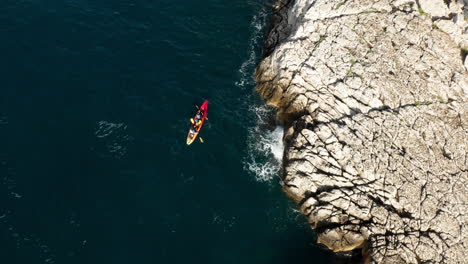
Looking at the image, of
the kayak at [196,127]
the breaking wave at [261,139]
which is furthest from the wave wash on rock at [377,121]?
the kayak at [196,127]

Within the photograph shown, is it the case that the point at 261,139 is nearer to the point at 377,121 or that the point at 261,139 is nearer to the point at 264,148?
the point at 264,148

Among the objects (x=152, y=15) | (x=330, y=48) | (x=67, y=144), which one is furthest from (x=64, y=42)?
(x=330, y=48)

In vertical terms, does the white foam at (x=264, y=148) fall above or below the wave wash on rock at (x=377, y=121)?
below

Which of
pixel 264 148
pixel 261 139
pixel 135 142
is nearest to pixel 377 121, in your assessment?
pixel 264 148

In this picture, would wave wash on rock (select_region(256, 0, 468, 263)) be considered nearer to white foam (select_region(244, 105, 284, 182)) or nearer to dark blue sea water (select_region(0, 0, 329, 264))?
white foam (select_region(244, 105, 284, 182))

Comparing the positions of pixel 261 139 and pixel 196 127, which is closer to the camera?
pixel 196 127

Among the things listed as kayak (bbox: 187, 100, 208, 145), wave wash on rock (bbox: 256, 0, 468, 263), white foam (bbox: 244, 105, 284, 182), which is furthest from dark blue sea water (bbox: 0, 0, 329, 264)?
wave wash on rock (bbox: 256, 0, 468, 263)

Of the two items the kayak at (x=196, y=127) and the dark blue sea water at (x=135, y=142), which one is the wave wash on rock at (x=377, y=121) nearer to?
the dark blue sea water at (x=135, y=142)
